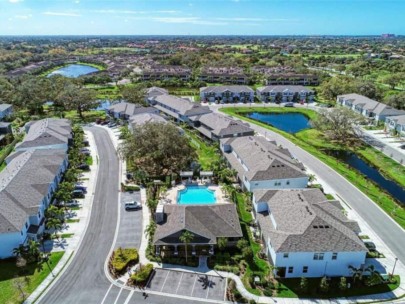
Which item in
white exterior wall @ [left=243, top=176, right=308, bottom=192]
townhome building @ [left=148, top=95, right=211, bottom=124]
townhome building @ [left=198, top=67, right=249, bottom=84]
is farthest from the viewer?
townhome building @ [left=198, top=67, right=249, bottom=84]

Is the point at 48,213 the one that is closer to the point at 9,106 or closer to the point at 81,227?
the point at 81,227

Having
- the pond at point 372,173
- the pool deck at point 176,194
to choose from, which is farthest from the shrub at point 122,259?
the pond at point 372,173

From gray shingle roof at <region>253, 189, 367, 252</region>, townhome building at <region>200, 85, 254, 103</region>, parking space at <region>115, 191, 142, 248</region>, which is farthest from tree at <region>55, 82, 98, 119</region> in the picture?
gray shingle roof at <region>253, 189, 367, 252</region>

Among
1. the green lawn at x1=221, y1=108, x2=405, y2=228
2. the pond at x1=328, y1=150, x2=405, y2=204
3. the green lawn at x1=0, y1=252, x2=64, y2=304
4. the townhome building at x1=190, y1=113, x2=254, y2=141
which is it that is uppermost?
the townhome building at x1=190, y1=113, x2=254, y2=141

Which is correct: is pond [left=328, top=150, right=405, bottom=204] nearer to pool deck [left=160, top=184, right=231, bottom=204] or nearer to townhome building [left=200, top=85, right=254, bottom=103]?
pool deck [left=160, top=184, right=231, bottom=204]

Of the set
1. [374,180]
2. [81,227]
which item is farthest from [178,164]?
[374,180]
